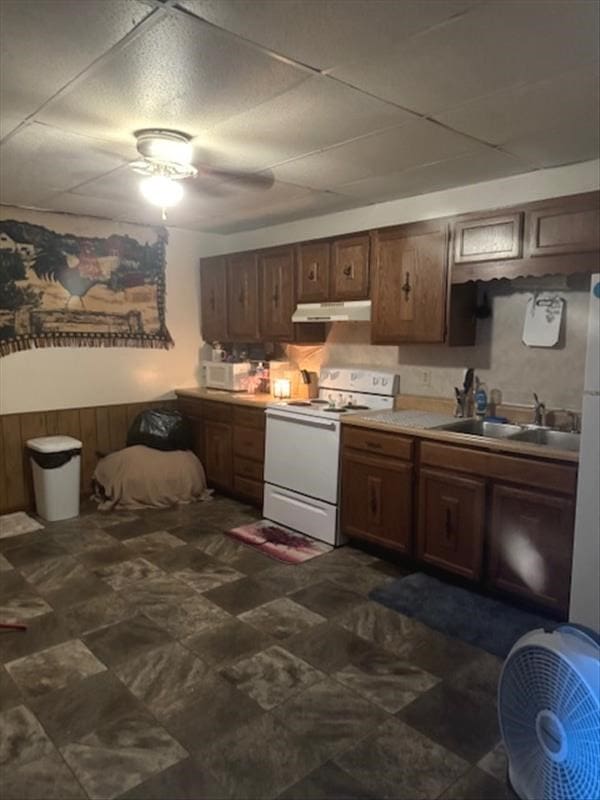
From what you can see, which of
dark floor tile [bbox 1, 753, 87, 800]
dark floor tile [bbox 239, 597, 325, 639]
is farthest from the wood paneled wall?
dark floor tile [bbox 1, 753, 87, 800]

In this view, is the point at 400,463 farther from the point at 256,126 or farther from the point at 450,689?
the point at 256,126

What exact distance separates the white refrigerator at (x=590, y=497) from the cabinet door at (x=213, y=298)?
3304 millimetres

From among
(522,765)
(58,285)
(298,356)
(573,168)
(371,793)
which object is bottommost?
(371,793)

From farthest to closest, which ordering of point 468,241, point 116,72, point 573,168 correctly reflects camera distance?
point 468,241
point 573,168
point 116,72

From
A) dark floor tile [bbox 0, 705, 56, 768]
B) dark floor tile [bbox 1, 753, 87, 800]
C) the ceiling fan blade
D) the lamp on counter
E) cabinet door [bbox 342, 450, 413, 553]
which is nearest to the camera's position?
dark floor tile [bbox 1, 753, 87, 800]

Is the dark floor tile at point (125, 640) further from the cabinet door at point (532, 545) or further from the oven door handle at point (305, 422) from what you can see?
the cabinet door at point (532, 545)

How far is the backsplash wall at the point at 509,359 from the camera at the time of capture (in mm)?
3203

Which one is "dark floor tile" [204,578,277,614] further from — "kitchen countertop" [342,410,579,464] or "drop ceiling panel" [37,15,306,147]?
"drop ceiling panel" [37,15,306,147]

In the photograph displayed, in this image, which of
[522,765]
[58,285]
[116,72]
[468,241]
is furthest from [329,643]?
[58,285]

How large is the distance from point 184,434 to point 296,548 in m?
1.65

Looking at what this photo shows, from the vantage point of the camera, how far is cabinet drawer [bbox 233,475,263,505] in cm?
444

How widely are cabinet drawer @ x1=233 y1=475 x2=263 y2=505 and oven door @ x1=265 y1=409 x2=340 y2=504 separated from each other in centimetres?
22

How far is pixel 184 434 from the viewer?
193 inches

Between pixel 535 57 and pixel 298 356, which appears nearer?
pixel 535 57
